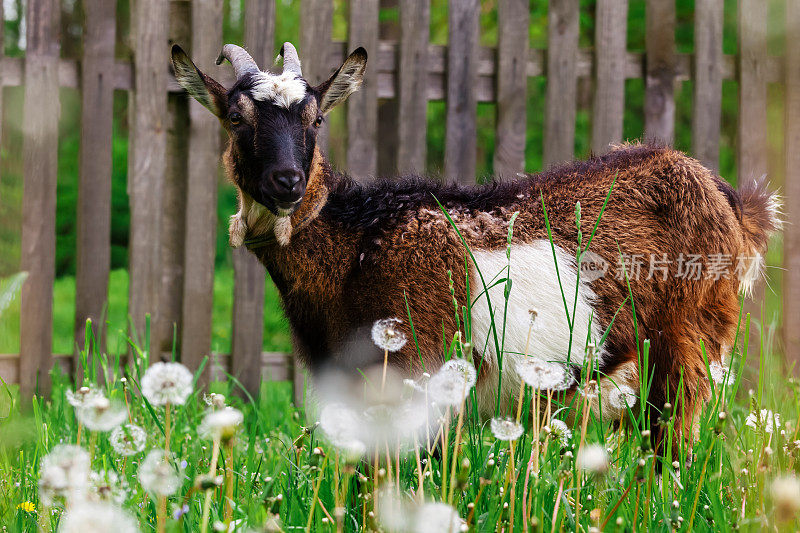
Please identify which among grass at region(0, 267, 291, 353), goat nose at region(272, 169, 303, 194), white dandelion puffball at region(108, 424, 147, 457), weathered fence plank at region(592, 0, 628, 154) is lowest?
grass at region(0, 267, 291, 353)

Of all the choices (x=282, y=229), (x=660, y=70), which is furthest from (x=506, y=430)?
(x=660, y=70)

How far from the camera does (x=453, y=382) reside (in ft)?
5.33

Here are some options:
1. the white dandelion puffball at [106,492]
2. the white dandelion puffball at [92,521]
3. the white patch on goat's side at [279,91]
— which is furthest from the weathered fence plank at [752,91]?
the white dandelion puffball at [92,521]

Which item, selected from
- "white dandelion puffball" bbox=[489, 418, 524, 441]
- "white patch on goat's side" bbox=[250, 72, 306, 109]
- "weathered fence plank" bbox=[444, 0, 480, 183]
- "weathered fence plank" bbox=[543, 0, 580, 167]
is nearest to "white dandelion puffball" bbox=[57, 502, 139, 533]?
"white dandelion puffball" bbox=[489, 418, 524, 441]

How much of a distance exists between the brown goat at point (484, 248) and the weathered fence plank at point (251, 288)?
1090 mm

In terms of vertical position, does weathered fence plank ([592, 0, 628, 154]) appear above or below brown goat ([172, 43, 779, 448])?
above

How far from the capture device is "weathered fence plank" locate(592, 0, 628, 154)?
4652mm

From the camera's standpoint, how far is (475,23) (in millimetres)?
4523

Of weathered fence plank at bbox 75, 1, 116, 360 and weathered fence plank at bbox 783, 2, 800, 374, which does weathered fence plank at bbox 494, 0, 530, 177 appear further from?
weathered fence plank at bbox 75, 1, 116, 360

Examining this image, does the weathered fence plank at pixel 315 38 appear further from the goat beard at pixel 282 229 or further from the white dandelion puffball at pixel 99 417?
the white dandelion puffball at pixel 99 417

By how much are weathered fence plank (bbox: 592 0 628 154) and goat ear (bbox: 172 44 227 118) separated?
2445 mm

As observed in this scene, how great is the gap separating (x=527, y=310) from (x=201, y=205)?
2.21m

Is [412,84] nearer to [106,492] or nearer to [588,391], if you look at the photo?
[588,391]

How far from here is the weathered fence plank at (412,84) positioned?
14.7 feet
